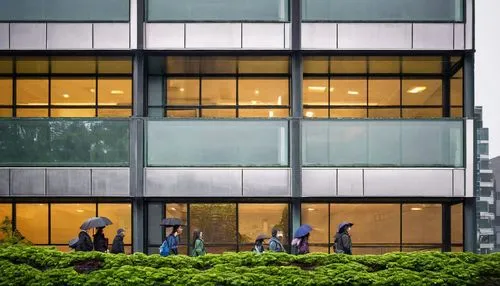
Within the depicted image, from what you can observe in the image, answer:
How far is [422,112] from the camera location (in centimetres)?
2625

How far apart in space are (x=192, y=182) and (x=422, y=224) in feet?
24.0

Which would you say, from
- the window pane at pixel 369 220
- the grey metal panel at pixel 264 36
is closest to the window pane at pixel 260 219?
the window pane at pixel 369 220

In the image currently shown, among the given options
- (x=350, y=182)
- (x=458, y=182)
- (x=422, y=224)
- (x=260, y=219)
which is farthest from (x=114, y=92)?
(x=458, y=182)

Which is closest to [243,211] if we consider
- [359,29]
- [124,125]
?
[124,125]

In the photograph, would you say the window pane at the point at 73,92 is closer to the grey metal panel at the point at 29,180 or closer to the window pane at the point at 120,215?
the grey metal panel at the point at 29,180

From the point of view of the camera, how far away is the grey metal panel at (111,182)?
23766mm

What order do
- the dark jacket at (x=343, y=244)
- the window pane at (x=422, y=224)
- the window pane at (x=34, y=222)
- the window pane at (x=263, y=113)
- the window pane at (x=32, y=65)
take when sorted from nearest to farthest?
the dark jacket at (x=343, y=244)
the window pane at (x=32, y=65)
the window pane at (x=34, y=222)
the window pane at (x=422, y=224)
the window pane at (x=263, y=113)

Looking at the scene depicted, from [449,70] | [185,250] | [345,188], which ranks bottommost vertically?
[185,250]

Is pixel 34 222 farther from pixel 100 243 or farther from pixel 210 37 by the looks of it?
pixel 210 37

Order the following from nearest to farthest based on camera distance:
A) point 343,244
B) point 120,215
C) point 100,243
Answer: point 343,244 → point 100,243 → point 120,215

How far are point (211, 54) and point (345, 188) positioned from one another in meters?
5.58

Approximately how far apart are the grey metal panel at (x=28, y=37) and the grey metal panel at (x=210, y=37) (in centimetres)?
425

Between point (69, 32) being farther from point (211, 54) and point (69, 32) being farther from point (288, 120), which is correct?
point (288, 120)

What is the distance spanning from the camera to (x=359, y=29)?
78.9ft
